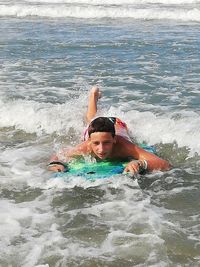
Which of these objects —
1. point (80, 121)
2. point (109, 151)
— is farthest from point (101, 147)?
point (80, 121)

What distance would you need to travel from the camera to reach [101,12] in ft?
80.5

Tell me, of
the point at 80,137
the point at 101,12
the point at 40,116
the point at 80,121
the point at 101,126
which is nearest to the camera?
the point at 101,126

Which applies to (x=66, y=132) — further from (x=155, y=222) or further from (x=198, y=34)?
(x=198, y=34)

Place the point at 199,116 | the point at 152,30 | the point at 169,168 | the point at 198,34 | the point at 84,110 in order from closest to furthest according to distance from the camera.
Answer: the point at 169,168 → the point at 199,116 → the point at 84,110 → the point at 198,34 → the point at 152,30

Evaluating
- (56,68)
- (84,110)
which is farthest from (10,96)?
(56,68)

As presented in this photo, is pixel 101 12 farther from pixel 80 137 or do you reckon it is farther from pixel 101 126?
pixel 101 126

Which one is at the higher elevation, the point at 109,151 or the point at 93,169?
the point at 109,151

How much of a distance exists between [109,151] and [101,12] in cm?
1975

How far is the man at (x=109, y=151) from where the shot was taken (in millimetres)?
5605

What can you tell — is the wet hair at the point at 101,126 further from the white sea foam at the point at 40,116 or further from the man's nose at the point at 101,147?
the white sea foam at the point at 40,116

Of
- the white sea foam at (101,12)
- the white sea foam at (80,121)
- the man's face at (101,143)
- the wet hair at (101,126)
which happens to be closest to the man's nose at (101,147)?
the man's face at (101,143)

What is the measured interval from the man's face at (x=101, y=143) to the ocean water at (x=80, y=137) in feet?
1.12

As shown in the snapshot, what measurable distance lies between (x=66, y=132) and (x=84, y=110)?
34.3 inches

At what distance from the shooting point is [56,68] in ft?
38.6
